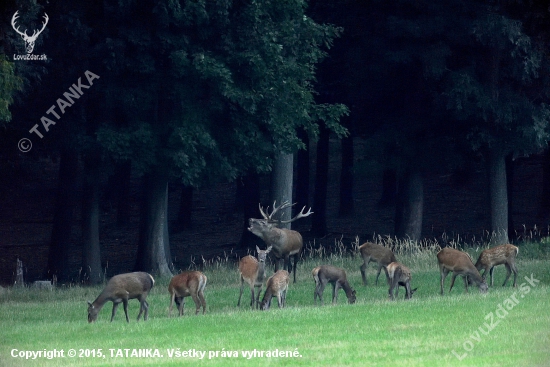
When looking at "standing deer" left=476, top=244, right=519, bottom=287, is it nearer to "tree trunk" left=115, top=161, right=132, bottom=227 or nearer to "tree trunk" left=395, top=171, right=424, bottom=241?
"tree trunk" left=395, top=171, right=424, bottom=241

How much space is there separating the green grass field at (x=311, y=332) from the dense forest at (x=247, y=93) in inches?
213

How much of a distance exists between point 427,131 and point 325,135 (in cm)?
796

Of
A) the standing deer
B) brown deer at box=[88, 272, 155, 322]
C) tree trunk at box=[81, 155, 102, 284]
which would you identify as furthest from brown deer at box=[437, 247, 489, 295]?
tree trunk at box=[81, 155, 102, 284]

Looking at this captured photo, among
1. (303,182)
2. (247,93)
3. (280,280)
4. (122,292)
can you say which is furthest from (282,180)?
(122,292)

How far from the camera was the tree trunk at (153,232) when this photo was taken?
83.6 feet

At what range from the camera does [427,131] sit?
2866 cm

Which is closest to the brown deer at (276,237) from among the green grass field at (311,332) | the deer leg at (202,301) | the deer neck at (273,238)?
the deer neck at (273,238)

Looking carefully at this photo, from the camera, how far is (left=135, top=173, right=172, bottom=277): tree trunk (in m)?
Answer: 25.5

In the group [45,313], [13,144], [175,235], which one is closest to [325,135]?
[175,235]

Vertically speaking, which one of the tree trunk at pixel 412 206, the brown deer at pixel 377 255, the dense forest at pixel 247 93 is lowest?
the brown deer at pixel 377 255

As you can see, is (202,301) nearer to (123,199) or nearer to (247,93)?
(247,93)

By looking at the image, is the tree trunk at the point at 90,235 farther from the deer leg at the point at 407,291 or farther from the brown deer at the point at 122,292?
the deer leg at the point at 407,291

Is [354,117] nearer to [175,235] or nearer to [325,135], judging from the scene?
[325,135]

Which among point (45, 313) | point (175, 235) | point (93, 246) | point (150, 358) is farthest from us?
point (175, 235)
